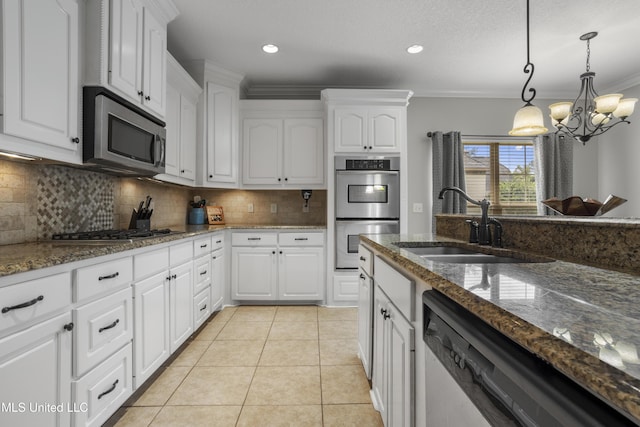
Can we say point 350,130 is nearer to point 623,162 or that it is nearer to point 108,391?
point 108,391

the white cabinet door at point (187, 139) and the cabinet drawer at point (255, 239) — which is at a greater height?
the white cabinet door at point (187, 139)

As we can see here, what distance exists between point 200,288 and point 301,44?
2433mm

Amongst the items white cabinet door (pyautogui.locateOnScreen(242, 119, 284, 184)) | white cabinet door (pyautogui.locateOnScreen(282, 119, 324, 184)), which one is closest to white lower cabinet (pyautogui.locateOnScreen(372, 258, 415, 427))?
white cabinet door (pyautogui.locateOnScreen(282, 119, 324, 184))

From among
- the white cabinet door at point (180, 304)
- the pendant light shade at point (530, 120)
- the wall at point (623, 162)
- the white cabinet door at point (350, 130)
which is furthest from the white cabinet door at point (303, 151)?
the wall at point (623, 162)

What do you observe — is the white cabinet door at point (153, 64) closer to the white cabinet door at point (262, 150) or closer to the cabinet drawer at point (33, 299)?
the cabinet drawer at point (33, 299)

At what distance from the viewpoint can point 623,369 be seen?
341 millimetres

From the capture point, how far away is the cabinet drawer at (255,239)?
138 inches

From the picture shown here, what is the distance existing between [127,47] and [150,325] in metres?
1.65

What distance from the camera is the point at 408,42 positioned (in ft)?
9.89

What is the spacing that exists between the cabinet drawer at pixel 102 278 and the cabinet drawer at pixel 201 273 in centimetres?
97

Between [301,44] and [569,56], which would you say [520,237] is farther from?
Answer: [569,56]

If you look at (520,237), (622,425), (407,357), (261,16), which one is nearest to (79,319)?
(407,357)

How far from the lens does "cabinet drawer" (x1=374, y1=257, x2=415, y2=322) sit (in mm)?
1056

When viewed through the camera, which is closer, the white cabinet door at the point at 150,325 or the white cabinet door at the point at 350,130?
the white cabinet door at the point at 150,325
